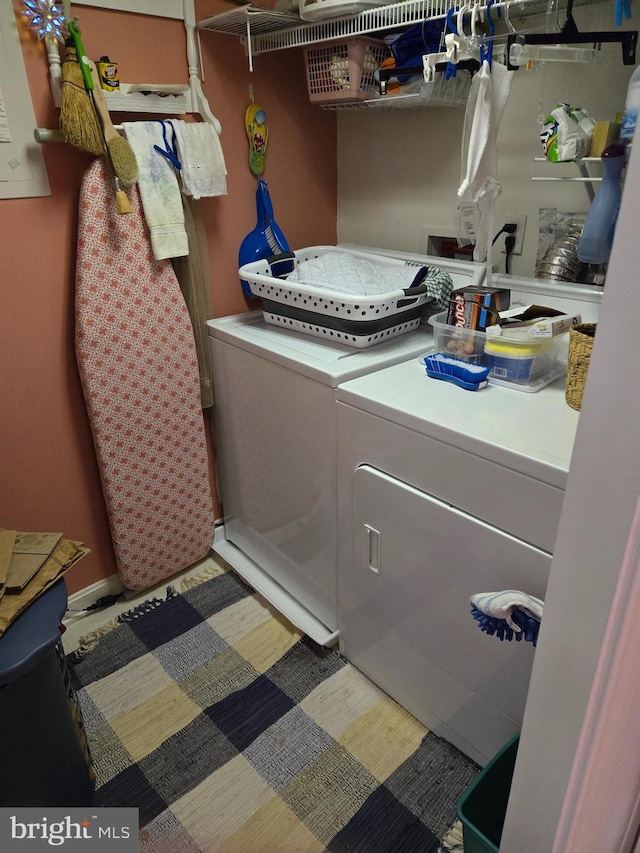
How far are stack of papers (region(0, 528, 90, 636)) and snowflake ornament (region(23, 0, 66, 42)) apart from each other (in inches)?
46.8

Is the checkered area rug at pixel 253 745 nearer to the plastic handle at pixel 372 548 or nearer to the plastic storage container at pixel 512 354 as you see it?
the plastic handle at pixel 372 548

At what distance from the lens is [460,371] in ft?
4.37

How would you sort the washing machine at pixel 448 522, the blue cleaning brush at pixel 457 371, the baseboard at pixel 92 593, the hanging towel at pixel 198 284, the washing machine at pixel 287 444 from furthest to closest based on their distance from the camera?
the baseboard at pixel 92 593, the hanging towel at pixel 198 284, the washing machine at pixel 287 444, the blue cleaning brush at pixel 457 371, the washing machine at pixel 448 522

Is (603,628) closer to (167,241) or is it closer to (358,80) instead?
(167,241)

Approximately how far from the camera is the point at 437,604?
4.28 ft

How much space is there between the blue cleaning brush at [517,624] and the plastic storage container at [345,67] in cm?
144

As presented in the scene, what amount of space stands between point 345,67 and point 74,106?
748 mm

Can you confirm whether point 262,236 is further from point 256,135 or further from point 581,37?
point 581,37

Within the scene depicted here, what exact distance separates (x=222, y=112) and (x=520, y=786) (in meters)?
1.83

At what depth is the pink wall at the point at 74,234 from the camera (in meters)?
1.50

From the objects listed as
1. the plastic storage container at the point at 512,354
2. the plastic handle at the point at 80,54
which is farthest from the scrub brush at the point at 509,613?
the plastic handle at the point at 80,54

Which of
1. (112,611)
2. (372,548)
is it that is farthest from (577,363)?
(112,611)

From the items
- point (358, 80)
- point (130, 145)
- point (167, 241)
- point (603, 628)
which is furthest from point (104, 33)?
point (603, 628)

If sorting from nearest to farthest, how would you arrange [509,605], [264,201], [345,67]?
[509,605]
[345,67]
[264,201]
